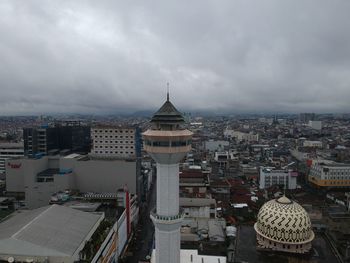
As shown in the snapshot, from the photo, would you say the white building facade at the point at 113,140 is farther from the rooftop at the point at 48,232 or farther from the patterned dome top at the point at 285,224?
the patterned dome top at the point at 285,224

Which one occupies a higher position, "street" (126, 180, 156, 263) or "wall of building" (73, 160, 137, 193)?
"wall of building" (73, 160, 137, 193)

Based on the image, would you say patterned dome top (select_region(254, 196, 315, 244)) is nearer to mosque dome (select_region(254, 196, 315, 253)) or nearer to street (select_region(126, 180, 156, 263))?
mosque dome (select_region(254, 196, 315, 253))

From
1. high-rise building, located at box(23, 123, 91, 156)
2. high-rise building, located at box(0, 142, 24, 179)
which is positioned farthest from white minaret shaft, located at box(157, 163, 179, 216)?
high-rise building, located at box(0, 142, 24, 179)

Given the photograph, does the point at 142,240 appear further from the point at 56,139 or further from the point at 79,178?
the point at 56,139

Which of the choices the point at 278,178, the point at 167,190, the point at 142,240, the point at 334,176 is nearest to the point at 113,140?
the point at 142,240

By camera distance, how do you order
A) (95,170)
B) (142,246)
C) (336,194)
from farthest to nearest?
(336,194)
(95,170)
(142,246)

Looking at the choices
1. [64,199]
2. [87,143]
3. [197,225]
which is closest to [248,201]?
[197,225]

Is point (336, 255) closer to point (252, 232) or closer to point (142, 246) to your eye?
point (252, 232)
